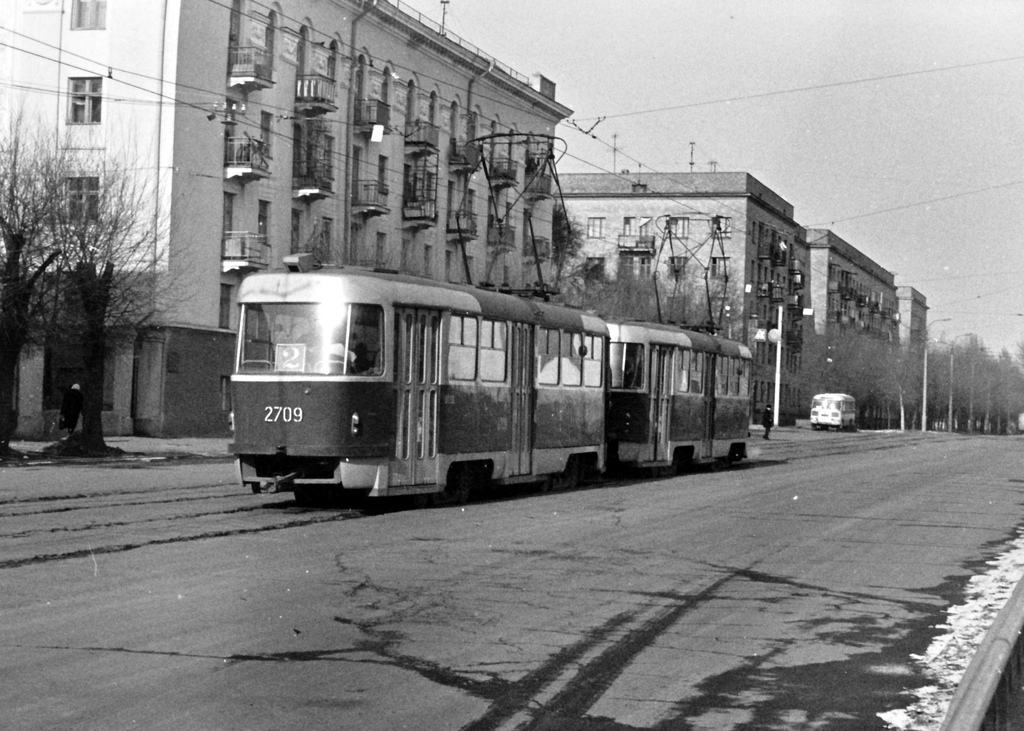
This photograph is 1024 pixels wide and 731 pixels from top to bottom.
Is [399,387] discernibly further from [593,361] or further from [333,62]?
[333,62]

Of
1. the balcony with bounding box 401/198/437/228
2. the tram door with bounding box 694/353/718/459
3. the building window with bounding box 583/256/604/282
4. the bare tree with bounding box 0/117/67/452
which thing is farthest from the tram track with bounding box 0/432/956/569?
the building window with bounding box 583/256/604/282

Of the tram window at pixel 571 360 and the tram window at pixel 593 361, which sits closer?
the tram window at pixel 571 360

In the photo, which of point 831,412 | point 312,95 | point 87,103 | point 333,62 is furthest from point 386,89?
point 831,412

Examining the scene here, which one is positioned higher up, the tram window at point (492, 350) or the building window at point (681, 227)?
the building window at point (681, 227)

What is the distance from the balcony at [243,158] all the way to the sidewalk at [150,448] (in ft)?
24.6

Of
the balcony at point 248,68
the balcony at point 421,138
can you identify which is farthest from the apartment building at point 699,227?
the balcony at point 248,68

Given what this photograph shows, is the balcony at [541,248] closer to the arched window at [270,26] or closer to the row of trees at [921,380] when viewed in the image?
the arched window at [270,26]

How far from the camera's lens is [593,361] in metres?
23.2

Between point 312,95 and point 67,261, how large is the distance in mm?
16867

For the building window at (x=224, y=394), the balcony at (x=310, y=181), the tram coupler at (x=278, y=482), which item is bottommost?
the tram coupler at (x=278, y=482)

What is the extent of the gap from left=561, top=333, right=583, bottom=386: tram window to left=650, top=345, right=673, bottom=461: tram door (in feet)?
12.0

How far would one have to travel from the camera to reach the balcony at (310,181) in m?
43.4

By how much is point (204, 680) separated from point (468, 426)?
11.3 metres

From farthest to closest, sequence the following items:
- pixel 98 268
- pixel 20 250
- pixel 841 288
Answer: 1. pixel 841 288
2. pixel 98 268
3. pixel 20 250
